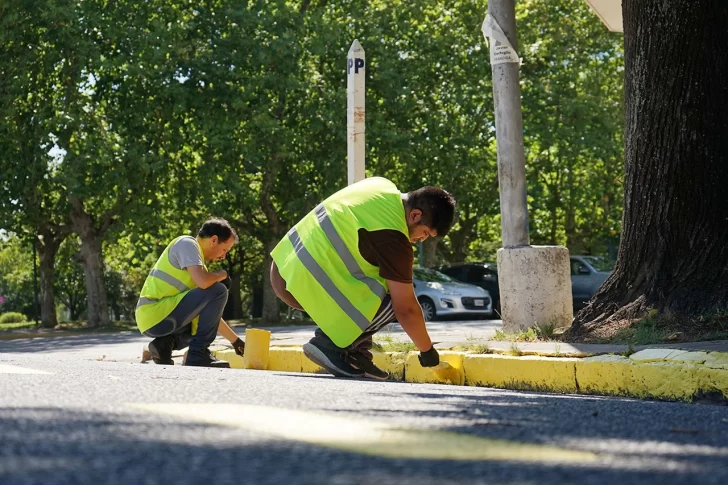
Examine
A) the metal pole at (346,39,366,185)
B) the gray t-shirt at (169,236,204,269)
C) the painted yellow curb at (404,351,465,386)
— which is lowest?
the painted yellow curb at (404,351,465,386)

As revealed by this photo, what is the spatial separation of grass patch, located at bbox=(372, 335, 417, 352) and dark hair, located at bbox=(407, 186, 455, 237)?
1770 mm

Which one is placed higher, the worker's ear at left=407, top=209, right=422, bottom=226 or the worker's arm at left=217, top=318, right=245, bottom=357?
the worker's ear at left=407, top=209, right=422, bottom=226

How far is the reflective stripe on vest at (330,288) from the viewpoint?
7.28 metres

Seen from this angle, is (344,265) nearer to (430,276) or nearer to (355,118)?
(355,118)

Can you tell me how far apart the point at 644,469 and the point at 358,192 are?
14.4 feet

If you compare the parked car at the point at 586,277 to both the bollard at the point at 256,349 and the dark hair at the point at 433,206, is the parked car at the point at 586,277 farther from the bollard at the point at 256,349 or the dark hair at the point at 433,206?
the dark hair at the point at 433,206

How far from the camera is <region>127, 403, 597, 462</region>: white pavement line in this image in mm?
3291

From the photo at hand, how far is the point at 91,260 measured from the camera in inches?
1222

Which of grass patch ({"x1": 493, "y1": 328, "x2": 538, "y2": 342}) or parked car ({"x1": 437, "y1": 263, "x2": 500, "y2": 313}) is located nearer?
grass patch ({"x1": 493, "y1": 328, "x2": 538, "y2": 342})

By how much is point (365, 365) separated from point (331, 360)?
34cm

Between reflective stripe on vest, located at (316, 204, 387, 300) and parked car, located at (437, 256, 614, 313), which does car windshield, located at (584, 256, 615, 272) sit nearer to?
parked car, located at (437, 256, 614, 313)

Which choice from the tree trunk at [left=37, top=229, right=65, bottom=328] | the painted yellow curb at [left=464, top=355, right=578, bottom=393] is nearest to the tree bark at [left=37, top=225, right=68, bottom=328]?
the tree trunk at [left=37, top=229, right=65, bottom=328]

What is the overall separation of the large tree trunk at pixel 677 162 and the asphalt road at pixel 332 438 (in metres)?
3.74

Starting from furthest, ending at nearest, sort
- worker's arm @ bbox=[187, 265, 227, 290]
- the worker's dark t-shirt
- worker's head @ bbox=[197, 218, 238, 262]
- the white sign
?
the white sign < worker's head @ bbox=[197, 218, 238, 262] < worker's arm @ bbox=[187, 265, 227, 290] < the worker's dark t-shirt
